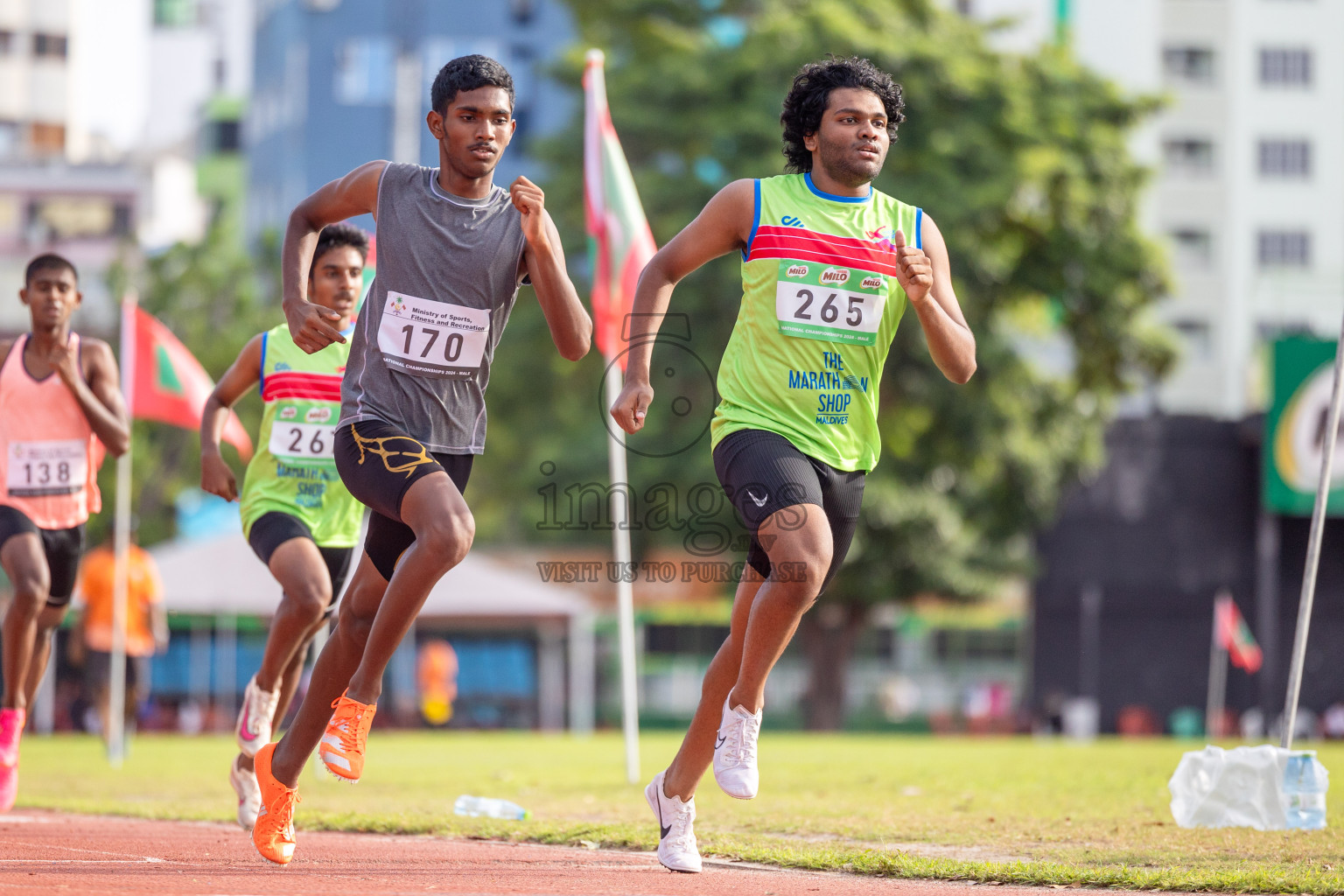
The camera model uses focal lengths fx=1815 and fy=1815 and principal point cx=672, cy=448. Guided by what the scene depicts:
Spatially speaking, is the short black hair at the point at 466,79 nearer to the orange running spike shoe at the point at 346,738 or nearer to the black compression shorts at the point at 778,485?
the black compression shorts at the point at 778,485

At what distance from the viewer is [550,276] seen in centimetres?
582

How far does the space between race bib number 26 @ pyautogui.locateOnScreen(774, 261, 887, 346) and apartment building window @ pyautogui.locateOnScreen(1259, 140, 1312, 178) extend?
2412 inches

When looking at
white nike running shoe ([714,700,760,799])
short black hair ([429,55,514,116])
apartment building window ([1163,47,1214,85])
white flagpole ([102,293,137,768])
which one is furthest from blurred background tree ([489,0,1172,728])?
apartment building window ([1163,47,1214,85])

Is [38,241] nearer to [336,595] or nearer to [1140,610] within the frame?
[1140,610]

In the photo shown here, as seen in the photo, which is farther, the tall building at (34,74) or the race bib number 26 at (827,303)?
the tall building at (34,74)

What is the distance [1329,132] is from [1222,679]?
35.1 metres

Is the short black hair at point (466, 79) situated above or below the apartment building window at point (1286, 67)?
below

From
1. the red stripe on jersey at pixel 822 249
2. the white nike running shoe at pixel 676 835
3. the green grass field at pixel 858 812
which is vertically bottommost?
the green grass field at pixel 858 812

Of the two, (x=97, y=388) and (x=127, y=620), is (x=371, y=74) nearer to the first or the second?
(x=127, y=620)

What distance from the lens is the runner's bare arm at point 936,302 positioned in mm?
5812

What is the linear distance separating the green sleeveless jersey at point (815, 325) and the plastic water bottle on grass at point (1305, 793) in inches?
116

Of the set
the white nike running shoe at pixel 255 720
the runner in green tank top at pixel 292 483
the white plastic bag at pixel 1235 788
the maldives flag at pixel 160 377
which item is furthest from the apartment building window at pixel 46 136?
the white plastic bag at pixel 1235 788

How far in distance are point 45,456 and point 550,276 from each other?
3608mm

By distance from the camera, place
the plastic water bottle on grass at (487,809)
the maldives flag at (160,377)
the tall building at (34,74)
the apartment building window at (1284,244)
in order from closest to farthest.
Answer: the plastic water bottle on grass at (487,809)
the maldives flag at (160,377)
the apartment building window at (1284,244)
the tall building at (34,74)
